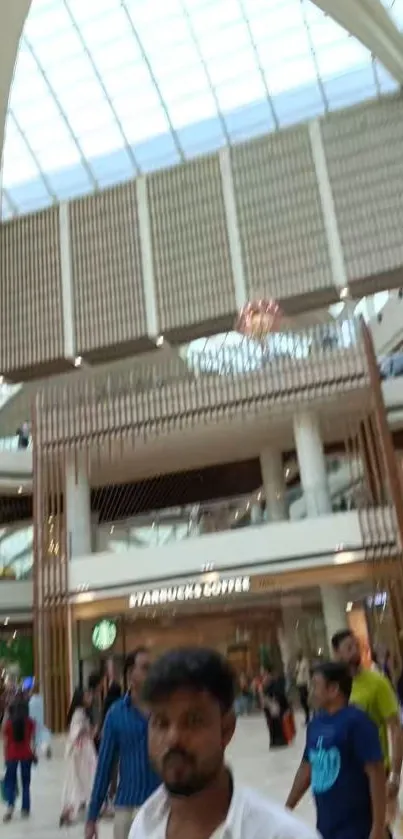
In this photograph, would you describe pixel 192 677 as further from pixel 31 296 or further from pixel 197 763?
pixel 31 296

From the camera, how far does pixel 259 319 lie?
772 inches

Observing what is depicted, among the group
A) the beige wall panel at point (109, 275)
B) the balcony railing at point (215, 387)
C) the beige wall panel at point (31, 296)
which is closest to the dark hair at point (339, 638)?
the balcony railing at point (215, 387)

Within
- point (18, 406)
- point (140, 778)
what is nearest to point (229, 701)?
point (140, 778)

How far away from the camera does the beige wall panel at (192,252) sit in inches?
831

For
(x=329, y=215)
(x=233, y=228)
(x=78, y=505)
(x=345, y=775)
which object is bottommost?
(x=345, y=775)

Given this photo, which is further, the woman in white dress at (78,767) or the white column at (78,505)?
the white column at (78,505)

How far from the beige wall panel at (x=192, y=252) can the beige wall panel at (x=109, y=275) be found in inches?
25.2

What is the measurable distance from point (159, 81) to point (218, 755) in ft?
78.6

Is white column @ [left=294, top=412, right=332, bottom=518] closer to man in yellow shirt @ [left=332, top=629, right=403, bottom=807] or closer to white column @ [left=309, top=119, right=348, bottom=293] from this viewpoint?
white column @ [left=309, top=119, right=348, bottom=293]

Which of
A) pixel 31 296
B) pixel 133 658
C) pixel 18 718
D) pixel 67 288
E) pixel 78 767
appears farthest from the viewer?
pixel 31 296

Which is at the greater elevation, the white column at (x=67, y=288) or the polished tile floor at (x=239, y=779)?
the white column at (x=67, y=288)

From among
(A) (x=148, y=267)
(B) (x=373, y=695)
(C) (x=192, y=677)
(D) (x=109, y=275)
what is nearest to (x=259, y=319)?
(A) (x=148, y=267)

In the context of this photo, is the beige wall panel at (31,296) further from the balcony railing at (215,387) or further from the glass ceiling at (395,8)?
the glass ceiling at (395,8)

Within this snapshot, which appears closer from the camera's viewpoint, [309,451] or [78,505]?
[309,451]
